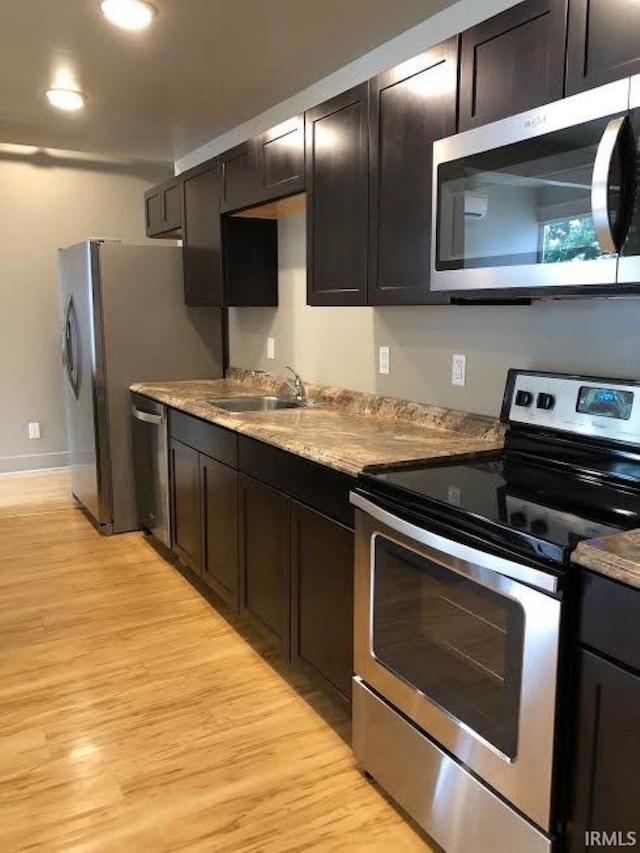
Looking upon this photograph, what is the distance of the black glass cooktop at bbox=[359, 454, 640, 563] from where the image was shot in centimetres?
137

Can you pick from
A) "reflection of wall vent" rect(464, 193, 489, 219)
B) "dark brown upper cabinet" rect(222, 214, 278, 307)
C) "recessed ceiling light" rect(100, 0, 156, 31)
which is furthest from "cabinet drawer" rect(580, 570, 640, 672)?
"dark brown upper cabinet" rect(222, 214, 278, 307)

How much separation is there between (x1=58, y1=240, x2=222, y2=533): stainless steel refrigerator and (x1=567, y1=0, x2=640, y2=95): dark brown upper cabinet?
288cm

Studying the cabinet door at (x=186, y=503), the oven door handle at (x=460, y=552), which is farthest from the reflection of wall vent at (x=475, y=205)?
the cabinet door at (x=186, y=503)

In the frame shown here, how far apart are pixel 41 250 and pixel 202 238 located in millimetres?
2284

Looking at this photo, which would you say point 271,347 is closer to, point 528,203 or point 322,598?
point 322,598

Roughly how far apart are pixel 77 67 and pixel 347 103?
1629mm

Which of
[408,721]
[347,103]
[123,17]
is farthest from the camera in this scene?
[123,17]

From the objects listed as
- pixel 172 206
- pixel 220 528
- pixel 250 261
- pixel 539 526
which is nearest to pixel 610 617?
pixel 539 526

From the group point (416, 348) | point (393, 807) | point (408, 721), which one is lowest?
point (393, 807)

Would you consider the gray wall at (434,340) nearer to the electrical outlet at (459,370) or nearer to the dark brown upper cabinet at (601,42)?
the electrical outlet at (459,370)

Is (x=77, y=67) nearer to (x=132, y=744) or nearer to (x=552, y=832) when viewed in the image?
(x=132, y=744)

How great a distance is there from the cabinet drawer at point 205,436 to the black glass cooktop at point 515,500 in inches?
38.7

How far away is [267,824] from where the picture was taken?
5.92 ft

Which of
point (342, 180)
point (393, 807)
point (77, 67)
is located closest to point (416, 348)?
point (342, 180)
